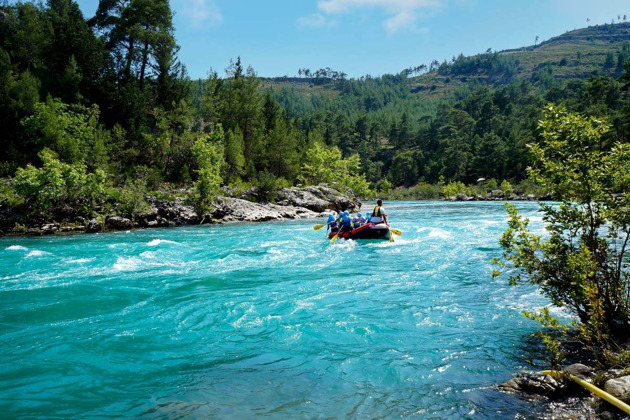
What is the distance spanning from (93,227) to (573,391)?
26.0 meters

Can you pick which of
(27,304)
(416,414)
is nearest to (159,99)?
(27,304)

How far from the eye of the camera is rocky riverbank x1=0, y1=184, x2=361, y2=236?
78.6 ft

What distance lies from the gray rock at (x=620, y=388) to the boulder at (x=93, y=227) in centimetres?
2620

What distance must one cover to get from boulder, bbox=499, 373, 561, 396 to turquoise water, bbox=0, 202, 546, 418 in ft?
0.71

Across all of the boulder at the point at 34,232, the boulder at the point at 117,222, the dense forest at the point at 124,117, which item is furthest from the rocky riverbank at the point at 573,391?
the boulder at the point at 117,222

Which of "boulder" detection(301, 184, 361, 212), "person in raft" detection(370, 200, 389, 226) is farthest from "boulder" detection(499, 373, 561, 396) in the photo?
"boulder" detection(301, 184, 361, 212)

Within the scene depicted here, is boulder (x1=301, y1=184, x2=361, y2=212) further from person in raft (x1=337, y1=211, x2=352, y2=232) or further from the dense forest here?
person in raft (x1=337, y1=211, x2=352, y2=232)

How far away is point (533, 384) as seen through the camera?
483 cm

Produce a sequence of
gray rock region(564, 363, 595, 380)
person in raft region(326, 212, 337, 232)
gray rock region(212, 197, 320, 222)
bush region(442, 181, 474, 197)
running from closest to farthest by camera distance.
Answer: gray rock region(564, 363, 595, 380)
person in raft region(326, 212, 337, 232)
gray rock region(212, 197, 320, 222)
bush region(442, 181, 474, 197)

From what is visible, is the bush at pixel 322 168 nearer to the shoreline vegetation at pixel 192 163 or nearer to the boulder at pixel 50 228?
the shoreline vegetation at pixel 192 163

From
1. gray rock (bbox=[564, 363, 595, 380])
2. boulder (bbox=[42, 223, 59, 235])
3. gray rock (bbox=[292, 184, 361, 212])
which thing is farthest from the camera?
gray rock (bbox=[292, 184, 361, 212])

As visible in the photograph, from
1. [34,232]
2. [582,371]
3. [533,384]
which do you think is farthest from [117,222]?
[582,371]

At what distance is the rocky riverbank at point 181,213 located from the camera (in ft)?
78.6

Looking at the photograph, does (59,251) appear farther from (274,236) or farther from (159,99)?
(159,99)
